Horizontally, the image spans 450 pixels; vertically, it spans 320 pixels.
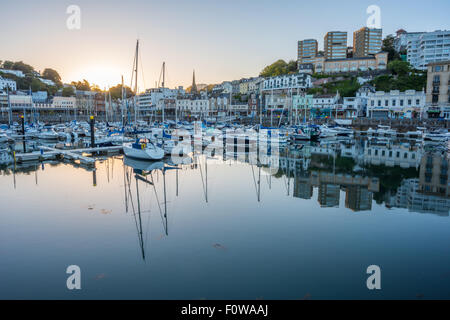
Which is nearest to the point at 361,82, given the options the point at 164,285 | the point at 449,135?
the point at 449,135

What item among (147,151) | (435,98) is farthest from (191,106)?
(147,151)

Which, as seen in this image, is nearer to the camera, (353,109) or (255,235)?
(255,235)

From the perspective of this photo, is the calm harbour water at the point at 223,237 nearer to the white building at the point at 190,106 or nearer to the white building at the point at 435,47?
the white building at the point at 190,106

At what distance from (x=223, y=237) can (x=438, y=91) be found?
2631 inches

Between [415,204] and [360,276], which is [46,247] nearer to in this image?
[360,276]

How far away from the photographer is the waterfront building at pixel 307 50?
113 meters

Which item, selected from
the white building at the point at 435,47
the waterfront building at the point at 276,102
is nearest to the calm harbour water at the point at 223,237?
the waterfront building at the point at 276,102

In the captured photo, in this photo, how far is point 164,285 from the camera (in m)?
8.00

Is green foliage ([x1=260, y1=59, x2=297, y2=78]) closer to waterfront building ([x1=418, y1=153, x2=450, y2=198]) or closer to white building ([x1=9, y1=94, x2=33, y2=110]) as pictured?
white building ([x1=9, y1=94, x2=33, y2=110])

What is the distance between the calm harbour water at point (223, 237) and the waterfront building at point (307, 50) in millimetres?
101854

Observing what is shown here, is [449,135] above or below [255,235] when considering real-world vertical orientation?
above

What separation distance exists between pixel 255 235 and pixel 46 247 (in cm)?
735

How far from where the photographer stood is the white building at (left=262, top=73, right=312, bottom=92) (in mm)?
87188

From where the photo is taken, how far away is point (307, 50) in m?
114
